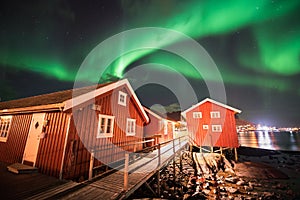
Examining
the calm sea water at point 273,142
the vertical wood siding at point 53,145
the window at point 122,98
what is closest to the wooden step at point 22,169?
the vertical wood siding at point 53,145

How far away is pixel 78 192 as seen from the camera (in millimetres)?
5043

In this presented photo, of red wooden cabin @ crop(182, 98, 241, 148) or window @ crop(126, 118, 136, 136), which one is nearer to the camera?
window @ crop(126, 118, 136, 136)

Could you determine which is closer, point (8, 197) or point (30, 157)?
point (8, 197)

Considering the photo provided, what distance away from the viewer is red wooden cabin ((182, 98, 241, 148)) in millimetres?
19328

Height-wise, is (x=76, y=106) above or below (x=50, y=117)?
above

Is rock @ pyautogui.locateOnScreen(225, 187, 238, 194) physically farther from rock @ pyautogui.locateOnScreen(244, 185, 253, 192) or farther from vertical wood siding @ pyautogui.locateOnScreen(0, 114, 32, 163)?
vertical wood siding @ pyautogui.locateOnScreen(0, 114, 32, 163)

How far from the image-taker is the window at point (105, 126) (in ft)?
27.1

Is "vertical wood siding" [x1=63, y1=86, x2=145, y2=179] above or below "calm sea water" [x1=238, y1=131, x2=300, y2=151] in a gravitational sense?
above

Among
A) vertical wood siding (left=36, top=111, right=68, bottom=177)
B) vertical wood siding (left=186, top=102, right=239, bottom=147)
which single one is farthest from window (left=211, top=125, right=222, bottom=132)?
vertical wood siding (left=36, top=111, right=68, bottom=177)

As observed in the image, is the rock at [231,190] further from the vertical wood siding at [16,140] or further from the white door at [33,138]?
the vertical wood siding at [16,140]

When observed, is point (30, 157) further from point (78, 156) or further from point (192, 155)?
point (192, 155)

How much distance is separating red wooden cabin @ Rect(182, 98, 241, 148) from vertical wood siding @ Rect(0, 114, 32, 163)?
1945 cm

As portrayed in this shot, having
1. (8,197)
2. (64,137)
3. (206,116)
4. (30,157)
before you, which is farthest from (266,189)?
(30,157)

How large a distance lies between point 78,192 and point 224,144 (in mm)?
19724
